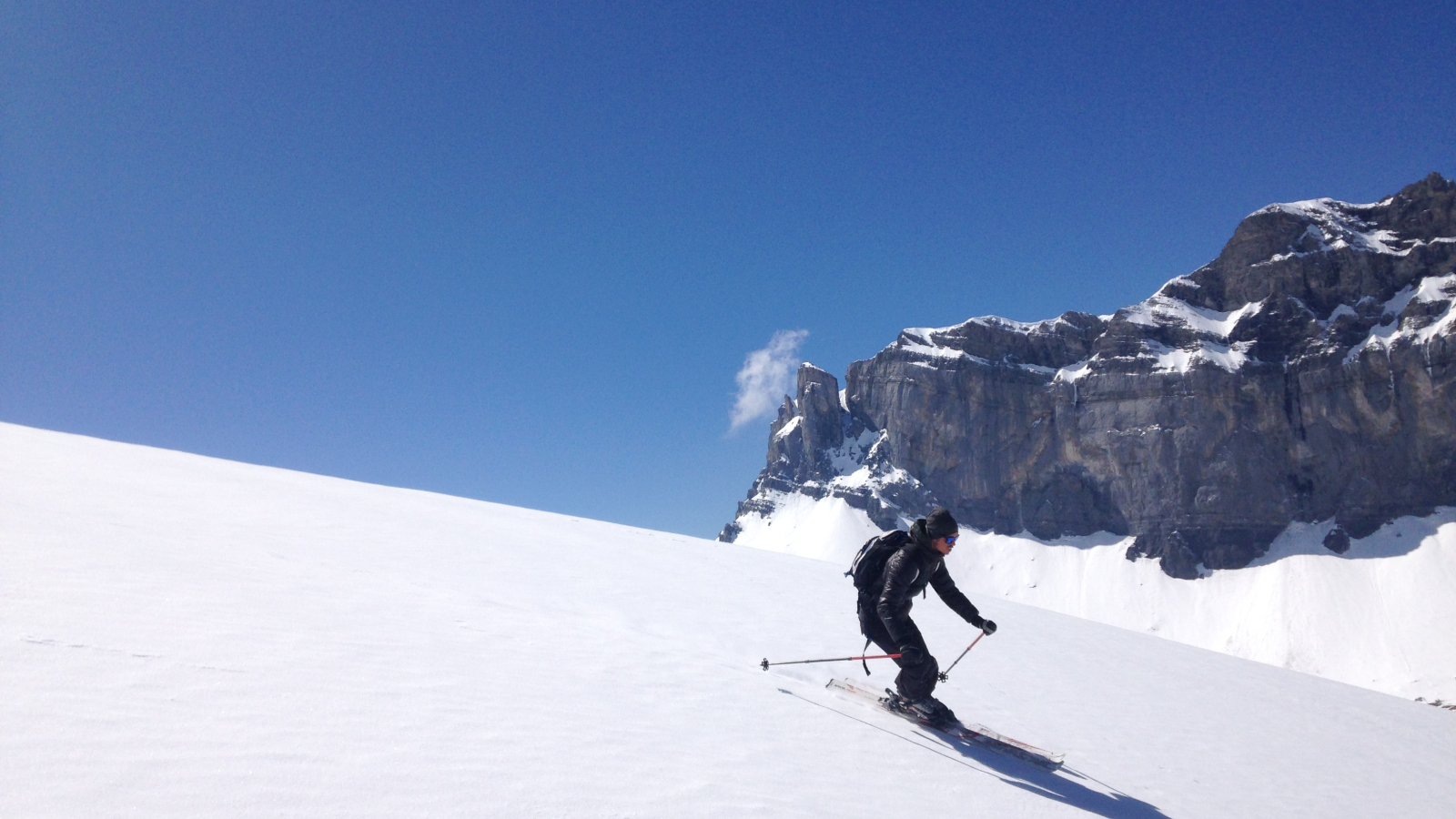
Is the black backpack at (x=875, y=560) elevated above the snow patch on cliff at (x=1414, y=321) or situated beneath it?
situated beneath

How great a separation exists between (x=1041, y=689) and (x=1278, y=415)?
488 ft

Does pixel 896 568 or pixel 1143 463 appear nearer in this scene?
pixel 896 568

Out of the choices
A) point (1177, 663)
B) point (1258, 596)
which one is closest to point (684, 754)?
point (1177, 663)

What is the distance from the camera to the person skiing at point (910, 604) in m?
6.91

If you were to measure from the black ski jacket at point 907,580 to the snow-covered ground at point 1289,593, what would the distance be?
94.9 metres

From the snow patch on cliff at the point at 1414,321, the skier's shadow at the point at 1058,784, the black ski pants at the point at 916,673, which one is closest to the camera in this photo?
the skier's shadow at the point at 1058,784

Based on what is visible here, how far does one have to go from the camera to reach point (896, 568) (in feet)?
23.0

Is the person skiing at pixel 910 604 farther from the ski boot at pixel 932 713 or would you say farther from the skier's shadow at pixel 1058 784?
the skier's shadow at pixel 1058 784

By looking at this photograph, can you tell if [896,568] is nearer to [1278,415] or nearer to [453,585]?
[453,585]

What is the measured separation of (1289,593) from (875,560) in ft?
466

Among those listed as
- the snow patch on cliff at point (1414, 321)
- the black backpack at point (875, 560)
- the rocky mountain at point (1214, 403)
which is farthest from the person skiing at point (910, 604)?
the snow patch on cliff at point (1414, 321)

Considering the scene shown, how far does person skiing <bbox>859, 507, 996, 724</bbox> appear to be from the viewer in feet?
22.7

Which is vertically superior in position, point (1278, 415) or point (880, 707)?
point (1278, 415)

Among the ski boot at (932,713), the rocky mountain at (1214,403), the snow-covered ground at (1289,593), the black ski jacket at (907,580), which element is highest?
the rocky mountain at (1214,403)
